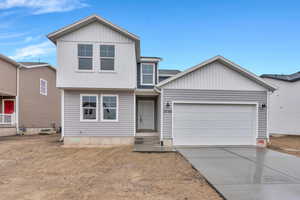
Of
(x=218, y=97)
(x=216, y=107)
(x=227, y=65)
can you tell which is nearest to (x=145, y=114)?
(x=216, y=107)

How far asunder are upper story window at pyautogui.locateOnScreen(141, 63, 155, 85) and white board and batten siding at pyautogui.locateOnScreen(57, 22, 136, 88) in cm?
352

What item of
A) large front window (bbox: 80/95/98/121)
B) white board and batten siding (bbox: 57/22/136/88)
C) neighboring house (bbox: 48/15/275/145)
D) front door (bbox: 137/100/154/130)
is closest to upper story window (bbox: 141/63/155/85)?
front door (bbox: 137/100/154/130)

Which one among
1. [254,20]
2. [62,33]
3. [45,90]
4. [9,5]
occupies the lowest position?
[45,90]

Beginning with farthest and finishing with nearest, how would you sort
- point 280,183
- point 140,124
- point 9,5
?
point 9,5 → point 140,124 → point 280,183

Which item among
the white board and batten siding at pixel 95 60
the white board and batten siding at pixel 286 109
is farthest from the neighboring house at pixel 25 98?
the white board and batten siding at pixel 286 109

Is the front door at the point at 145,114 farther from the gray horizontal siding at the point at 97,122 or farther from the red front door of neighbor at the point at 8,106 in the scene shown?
the red front door of neighbor at the point at 8,106

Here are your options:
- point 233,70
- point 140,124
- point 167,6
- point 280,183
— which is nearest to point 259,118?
point 233,70

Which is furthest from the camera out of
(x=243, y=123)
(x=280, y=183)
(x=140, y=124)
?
(x=140, y=124)

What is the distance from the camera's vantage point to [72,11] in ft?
44.7

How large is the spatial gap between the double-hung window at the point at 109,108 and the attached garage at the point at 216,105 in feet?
8.84

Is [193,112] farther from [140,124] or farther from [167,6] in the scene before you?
[167,6]

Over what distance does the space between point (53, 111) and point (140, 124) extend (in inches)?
431

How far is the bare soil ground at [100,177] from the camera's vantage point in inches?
157

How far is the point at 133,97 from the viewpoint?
33.6 feet
